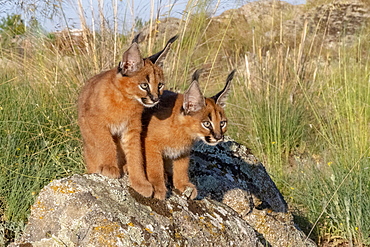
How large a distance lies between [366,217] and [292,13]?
489 inches

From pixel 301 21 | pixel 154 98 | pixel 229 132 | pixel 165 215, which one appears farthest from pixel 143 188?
pixel 301 21

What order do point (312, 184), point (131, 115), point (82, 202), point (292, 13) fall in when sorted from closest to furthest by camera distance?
point (82, 202) < point (131, 115) < point (312, 184) < point (292, 13)

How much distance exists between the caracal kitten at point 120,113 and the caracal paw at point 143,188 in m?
0.06

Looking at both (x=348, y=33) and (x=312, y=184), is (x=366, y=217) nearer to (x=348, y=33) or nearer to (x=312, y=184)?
(x=312, y=184)

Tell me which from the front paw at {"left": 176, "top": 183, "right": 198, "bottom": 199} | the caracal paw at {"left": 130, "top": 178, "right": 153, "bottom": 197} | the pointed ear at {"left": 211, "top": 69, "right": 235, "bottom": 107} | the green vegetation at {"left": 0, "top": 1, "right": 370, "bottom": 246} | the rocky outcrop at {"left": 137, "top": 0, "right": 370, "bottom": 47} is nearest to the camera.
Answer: the caracal paw at {"left": 130, "top": 178, "right": 153, "bottom": 197}

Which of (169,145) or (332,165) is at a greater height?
(169,145)

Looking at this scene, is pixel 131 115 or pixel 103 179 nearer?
pixel 103 179

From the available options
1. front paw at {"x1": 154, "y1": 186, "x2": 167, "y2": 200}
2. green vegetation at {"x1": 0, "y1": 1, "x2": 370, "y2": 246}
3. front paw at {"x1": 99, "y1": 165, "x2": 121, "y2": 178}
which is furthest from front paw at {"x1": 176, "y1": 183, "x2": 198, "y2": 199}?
green vegetation at {"x1": 0, "y1": 1, "x2": 370, "y2": 246}

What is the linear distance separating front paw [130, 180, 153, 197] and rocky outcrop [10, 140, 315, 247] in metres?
0.04

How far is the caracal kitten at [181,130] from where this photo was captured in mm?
4031

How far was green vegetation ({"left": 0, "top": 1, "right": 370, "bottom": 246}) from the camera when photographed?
4961mm

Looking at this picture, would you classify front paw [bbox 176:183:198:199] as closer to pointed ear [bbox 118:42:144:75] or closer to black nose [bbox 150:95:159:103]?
black nose [bbox 150:95:159:103]

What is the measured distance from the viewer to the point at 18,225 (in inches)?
175

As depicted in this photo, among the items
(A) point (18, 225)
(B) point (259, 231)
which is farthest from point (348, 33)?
(A) point (18, 225)
